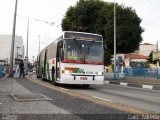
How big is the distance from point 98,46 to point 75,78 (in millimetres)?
2163

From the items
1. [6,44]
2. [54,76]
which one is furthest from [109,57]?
[6,44]

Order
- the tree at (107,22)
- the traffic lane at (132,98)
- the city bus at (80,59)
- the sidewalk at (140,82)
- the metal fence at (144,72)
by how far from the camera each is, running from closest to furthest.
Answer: the traffic lane at (132,98), the city bus at (80,59), the sidewalk at (140,82), the metal fence at (144,72), the tree at (107,22)

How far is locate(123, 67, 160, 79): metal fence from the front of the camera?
105 ft

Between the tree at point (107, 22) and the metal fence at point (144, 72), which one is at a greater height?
the tree at point (107, 22)

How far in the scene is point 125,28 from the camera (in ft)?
147

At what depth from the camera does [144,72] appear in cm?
3400

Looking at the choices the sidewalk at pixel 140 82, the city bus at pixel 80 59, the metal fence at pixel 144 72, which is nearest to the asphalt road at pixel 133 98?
the city bus at pixel 80 59

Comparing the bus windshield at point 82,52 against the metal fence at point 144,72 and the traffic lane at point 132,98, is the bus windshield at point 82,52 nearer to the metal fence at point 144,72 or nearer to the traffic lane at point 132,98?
the traffic lane at point 132,98

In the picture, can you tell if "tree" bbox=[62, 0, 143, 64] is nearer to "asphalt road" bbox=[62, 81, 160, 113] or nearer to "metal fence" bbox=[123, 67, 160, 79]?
"metal fence" bbox=[123, 67, 160, 79]

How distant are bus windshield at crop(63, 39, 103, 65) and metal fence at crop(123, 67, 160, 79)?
40.6ft

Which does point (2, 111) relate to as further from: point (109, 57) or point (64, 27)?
point (64, 27)

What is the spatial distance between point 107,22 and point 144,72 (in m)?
12.9

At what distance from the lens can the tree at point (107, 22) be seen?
45.0 meters

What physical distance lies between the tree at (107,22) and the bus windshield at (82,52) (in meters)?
24.5
